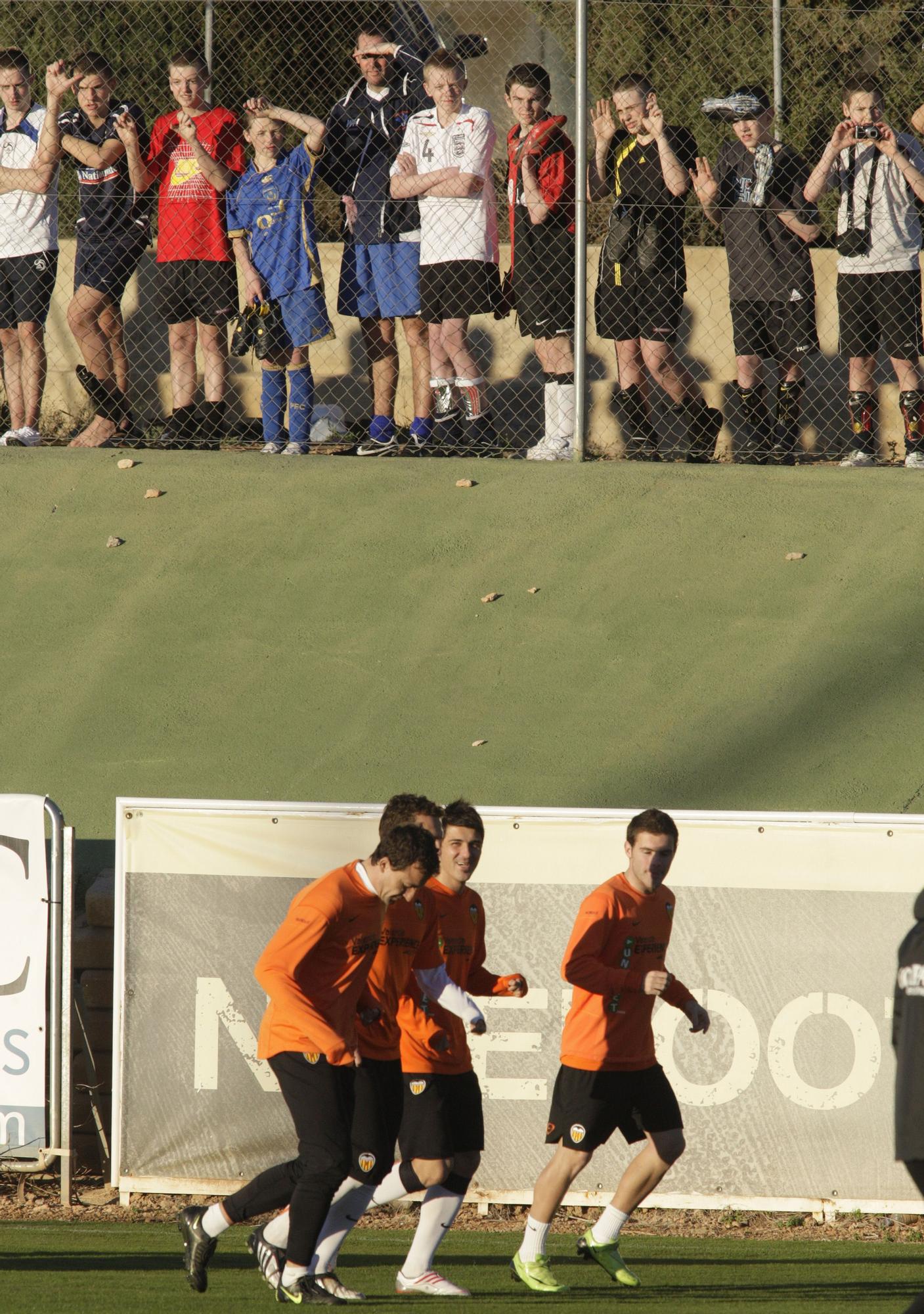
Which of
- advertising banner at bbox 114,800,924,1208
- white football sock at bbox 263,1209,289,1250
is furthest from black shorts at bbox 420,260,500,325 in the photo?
white football sock at bbox 263,1209,289,1250

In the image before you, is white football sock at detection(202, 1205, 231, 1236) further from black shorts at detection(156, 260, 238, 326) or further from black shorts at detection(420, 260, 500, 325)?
black shorts at detection(156, 260, 238, 326)

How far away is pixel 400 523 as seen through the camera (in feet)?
33.1

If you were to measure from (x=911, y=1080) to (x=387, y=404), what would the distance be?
298 inches

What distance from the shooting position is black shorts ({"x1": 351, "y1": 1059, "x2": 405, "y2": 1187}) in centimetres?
548

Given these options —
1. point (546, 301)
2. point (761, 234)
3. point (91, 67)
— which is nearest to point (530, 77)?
point (546, 301)

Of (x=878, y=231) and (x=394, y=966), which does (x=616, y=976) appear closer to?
(x=394, y=966)

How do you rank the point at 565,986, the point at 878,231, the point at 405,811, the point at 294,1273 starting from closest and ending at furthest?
the point at 294,1273, the point at 405,811, the point at 565,986, the point at 878,231

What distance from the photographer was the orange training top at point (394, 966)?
5590 mm

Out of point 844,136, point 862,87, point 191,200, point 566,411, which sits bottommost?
point 566,411

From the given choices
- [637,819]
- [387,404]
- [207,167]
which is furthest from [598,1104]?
Result: [207,167]

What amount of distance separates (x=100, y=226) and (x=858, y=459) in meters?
5.31

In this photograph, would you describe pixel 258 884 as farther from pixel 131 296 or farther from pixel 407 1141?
pixel 131 296

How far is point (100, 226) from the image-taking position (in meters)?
10.8

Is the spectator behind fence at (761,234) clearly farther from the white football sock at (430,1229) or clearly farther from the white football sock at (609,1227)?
the white football sock at (430,1229)
